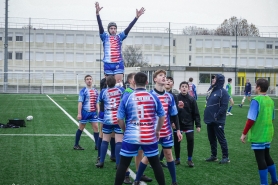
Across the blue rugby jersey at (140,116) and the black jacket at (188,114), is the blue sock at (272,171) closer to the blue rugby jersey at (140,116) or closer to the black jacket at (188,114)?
the black jacket at (188,114)

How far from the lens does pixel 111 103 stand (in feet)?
29.1

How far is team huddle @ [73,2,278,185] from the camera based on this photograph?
6.33m

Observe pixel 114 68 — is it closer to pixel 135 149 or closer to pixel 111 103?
pixel 111 103

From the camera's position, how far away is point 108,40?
975cm

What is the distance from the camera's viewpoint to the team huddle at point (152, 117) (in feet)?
20.8

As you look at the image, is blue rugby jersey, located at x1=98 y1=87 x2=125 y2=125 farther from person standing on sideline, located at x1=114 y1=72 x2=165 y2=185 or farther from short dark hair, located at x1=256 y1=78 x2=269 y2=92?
short dark hair, located at x1=256 y1=78 x2=269 y2=92

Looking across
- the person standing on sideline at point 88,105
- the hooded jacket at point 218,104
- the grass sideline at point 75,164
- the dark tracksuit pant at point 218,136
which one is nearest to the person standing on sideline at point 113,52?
the person standing on sideline at point 88,105

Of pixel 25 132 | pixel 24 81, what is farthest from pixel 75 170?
pixel 24 81

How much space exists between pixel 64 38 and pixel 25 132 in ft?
207

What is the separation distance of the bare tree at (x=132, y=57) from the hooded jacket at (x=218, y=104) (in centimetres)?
6593

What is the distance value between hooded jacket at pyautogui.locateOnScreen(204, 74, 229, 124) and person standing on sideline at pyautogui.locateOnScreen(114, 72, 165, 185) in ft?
12.9

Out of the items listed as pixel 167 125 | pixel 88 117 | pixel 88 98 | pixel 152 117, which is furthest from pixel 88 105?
pixel 152 117

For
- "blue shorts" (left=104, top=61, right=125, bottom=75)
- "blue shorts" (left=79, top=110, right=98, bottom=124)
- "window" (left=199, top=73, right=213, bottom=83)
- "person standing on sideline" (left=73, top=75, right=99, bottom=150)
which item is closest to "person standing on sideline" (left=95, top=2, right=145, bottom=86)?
"blue shorts" (left=104, top=61, right=125, bottom=75)

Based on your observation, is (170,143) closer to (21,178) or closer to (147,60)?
(21,178)
